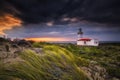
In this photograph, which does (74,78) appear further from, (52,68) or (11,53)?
(11,53)

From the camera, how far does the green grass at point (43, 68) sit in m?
2.31

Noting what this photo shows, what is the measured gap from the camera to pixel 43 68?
287cm

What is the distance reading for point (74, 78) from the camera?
306 cm

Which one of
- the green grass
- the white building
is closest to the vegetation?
the green grass

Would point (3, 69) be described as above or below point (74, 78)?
above

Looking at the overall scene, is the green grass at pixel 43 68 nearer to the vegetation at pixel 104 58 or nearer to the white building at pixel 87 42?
the vegetation at pixel 104 58

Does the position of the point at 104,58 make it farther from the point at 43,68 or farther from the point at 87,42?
the point at 87,42

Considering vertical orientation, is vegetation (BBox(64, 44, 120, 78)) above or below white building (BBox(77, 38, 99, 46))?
below

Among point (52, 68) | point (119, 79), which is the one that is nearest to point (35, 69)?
point (52, 68)

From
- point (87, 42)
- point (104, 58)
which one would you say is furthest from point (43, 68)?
point (87, 42)

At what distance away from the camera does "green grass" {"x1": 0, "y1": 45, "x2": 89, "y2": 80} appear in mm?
2311

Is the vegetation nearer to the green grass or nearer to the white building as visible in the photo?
the green grass

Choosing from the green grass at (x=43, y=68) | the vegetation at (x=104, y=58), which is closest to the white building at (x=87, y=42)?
the vegetation at (x=104, y=58)

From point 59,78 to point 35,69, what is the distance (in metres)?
0.55
